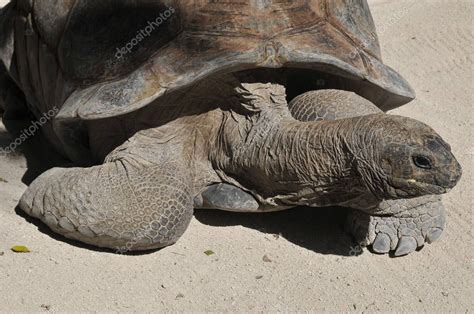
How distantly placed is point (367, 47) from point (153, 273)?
184 cm

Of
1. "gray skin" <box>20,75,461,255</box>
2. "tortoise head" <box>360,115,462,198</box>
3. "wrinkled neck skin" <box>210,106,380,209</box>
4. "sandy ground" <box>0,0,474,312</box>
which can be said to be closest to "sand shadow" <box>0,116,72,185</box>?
"sandy ground" <box>0,0,474,312</box>

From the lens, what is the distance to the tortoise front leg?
4.34 meters

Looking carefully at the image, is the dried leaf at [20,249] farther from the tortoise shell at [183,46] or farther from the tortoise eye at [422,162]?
the tortoise eye at [422,162]

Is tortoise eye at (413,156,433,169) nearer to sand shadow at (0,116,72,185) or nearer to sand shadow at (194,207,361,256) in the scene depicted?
sand shadow at (194,207,361,256)

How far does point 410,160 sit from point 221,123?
3.94ft

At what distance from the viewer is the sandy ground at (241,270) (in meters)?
3.73

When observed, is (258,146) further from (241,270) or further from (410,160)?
(410,160)

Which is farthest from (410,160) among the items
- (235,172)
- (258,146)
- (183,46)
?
(183,46)

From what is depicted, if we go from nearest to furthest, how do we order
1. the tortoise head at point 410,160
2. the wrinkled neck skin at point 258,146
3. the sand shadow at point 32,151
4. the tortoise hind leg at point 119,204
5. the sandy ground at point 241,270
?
the tortoise head at point 410,160, the sandy ground at point 241,270, the wrinkled neck skin at point 258,146, the tortoise hind leg at point 119,204, the sand shadow at point 32,151

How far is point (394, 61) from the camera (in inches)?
290

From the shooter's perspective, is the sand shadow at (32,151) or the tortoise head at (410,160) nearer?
the tortoise head at (410,160)

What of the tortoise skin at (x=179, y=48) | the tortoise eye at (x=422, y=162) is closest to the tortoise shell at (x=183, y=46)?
the tortoise skin at (x=179, y=48)

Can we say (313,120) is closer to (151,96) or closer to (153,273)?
(151,96)

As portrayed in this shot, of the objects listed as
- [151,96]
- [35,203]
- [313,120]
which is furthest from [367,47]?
[35,203]
